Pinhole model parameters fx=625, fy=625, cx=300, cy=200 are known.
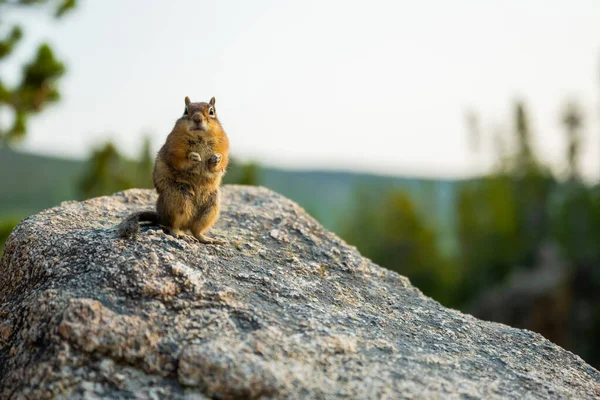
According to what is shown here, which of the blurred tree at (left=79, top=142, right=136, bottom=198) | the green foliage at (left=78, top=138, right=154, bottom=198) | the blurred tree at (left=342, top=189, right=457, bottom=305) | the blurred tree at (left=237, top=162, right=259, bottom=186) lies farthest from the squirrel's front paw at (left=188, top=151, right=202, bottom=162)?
the blurred tree at (left=342, top=189, right=457, bottom=305)

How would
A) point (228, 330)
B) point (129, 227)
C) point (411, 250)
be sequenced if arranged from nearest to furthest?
point (228, 330) < point (129, 227) < point (411, 250)

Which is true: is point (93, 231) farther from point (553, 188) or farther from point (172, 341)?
point (553, 188)

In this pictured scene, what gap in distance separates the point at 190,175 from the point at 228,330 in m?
2.14

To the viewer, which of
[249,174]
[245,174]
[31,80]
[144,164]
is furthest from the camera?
[144,164]

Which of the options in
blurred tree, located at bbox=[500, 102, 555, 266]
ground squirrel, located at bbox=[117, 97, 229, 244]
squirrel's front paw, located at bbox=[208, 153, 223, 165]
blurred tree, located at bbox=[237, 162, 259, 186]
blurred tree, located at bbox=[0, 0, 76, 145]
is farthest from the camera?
blurred tree, located at bbox=[500, 102, 555, 266]

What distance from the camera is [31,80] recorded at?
51.1 ft

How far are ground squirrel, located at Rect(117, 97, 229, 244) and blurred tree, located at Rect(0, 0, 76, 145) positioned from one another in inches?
402

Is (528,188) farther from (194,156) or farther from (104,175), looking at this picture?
(194,156)

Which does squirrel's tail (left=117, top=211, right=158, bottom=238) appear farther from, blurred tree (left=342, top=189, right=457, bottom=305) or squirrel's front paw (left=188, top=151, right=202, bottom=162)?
blurred tree (left=342, top=189, right=457, bottom=305)

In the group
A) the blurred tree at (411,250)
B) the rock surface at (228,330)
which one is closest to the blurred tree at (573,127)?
the blurred tree at (411,250)

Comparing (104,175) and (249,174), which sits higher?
(249,174)

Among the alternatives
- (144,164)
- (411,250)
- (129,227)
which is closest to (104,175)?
(144,164)

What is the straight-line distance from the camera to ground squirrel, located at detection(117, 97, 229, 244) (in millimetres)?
6418

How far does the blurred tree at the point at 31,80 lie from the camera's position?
1536 cm
